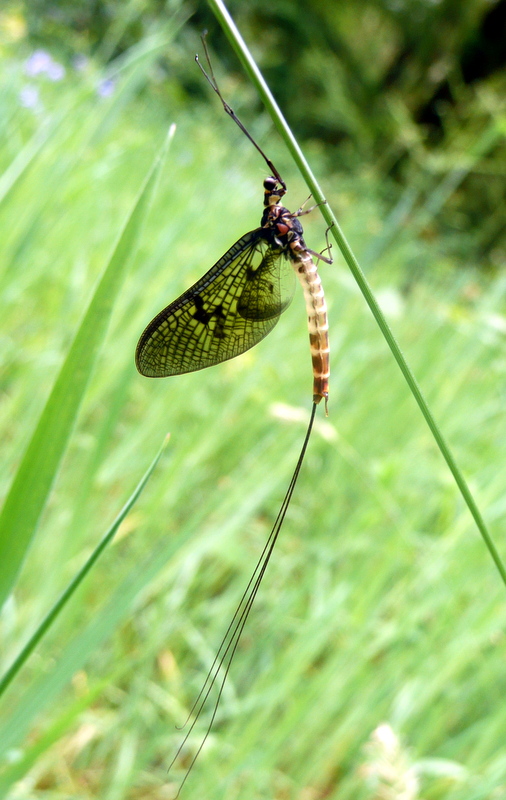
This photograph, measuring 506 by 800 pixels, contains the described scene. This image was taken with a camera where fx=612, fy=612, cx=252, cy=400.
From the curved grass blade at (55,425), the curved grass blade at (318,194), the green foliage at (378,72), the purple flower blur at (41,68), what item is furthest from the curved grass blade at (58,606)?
the green foliage at (378,72)

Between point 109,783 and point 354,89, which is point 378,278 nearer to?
point 109,783

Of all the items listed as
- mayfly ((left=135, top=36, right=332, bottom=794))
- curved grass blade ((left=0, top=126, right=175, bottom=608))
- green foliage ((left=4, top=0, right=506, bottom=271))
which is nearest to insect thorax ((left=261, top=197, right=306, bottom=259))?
mayfly ((left=135, top=36, right=332, bottom=794))

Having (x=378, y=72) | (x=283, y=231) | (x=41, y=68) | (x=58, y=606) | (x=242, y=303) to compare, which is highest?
(x=378, y=72)

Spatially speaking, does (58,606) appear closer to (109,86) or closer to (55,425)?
(55,425)

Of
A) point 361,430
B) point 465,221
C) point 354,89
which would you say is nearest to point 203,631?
point 361,430

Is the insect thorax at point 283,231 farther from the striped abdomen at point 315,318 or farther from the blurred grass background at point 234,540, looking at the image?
the blurred grass background at point 234,540

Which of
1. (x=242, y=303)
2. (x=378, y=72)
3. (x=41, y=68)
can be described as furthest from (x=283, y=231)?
(x=378, y=72)

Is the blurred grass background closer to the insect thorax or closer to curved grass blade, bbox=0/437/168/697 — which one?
curved grass blade, bbox=0/437/168/697
